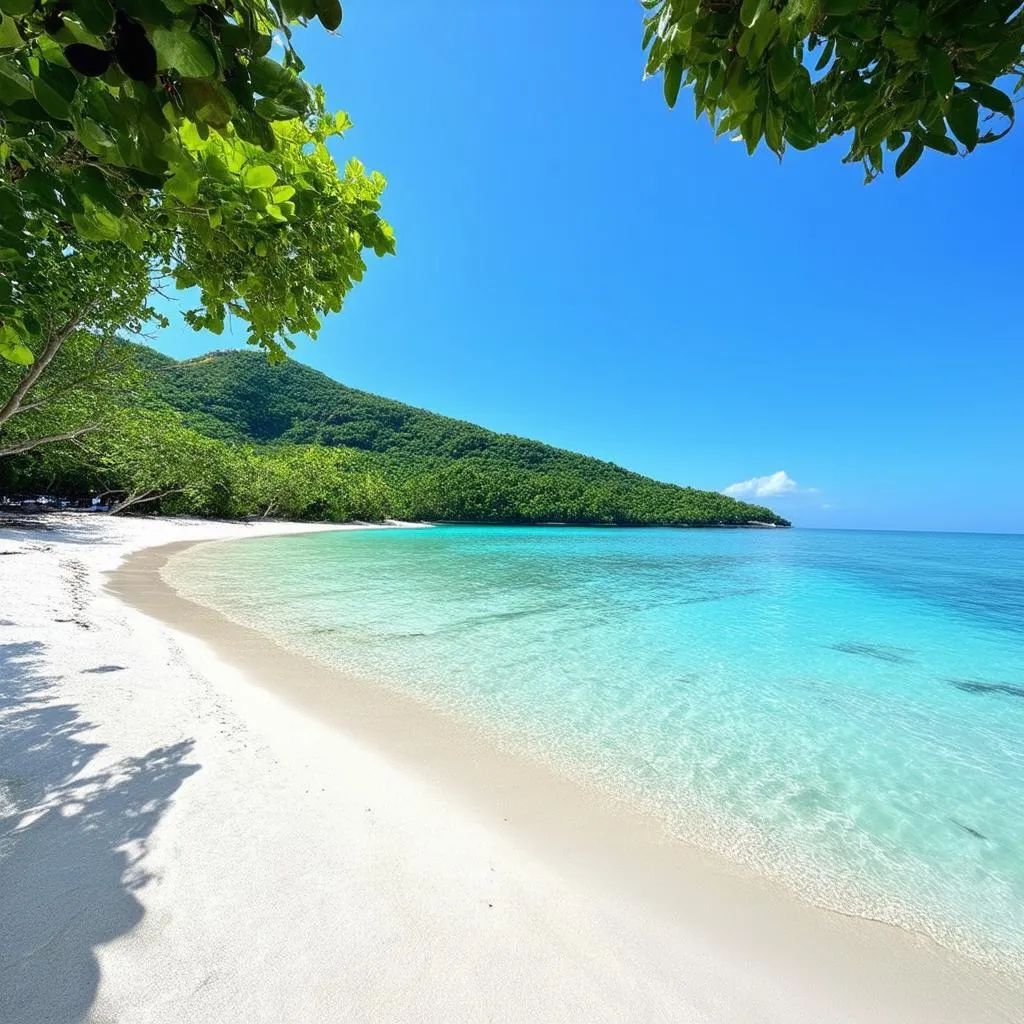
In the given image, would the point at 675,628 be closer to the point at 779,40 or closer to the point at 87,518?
the point at 779,40

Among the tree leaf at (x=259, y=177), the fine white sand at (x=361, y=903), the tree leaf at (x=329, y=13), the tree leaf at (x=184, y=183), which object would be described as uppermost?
the tree leaf at (x=259, y=177)

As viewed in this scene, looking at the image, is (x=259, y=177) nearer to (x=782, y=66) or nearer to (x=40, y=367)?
(x=782, y=66)

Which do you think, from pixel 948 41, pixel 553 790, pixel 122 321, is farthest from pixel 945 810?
pixel 122 321

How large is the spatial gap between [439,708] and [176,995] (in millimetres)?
4018

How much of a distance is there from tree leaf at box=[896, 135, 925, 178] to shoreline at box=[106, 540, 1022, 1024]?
3.45 m

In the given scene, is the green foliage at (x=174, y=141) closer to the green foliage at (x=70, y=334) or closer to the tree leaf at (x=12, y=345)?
the tree leaf at (x=12, y=345)

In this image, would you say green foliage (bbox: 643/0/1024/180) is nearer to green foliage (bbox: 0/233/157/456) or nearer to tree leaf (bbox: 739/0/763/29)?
tree leaf (bbox: 739/0/763/29)

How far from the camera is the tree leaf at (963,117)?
1.28m

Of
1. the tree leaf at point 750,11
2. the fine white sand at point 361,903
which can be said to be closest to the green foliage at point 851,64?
the tree leaf at point 750,11

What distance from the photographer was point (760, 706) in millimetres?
6895

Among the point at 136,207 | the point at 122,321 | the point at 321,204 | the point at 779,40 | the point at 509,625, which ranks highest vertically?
the point at 122,321

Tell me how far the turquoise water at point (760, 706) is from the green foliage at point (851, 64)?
415 cm

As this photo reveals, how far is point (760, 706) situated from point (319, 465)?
57.7 metres

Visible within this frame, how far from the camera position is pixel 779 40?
3.44ft
